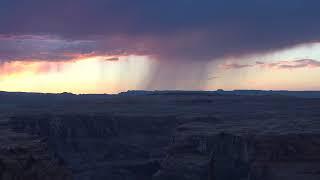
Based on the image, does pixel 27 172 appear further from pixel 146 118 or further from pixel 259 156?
pixel 146 118

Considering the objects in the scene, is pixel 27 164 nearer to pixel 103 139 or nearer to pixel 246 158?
pixel 246 158

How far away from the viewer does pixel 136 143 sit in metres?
92.6

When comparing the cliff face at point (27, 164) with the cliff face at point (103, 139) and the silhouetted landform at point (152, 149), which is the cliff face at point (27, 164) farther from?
the cliff face at point (103, 139)

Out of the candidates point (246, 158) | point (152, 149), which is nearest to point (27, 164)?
point (246, 158)

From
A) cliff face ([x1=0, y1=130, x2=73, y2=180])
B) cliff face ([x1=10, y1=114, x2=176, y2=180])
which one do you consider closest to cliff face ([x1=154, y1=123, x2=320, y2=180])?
cliff face ([x1=10, y1=114, x2=176, y2=180])

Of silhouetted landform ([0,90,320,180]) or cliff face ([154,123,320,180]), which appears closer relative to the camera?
silhouetted landform ([0,90,320,180])

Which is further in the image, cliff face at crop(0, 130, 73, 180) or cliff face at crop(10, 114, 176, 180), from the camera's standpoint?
cliff face at crop(10, 114, 176, 180)

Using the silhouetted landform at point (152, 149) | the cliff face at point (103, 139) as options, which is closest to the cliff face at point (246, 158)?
the silhouetted landform at point (152, 149)

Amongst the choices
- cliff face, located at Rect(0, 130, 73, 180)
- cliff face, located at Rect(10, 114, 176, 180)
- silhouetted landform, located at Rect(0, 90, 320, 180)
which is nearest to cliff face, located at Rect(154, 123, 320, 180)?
silhouetted landform, located at Rect(0, 90, 320, 180)

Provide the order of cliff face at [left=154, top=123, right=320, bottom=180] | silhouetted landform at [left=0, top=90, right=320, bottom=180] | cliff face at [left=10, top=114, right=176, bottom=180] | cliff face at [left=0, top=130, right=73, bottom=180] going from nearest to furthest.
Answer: cliff face at [left=0, top=130, right=73, bottom=180] → silhouetted landform at [left=0, top=90, right=320, bottom=180] → cliff face at [left=154, top=123, right=320, bottom=180] → cliff face at [left=10, top=114, right=176, bottom=180]

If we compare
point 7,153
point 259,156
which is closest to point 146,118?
point 259,156

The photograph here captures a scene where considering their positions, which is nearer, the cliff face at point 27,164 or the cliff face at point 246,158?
the cliff face at point 27,164

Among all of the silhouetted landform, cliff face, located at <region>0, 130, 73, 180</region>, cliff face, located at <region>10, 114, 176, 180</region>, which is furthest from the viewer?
cliff face, located at <region>10, 114, 176, 180</region>

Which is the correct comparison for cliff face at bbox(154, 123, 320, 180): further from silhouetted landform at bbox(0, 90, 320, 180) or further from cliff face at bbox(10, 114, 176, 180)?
cliff face at bbox(10, 114, 176, 180)
